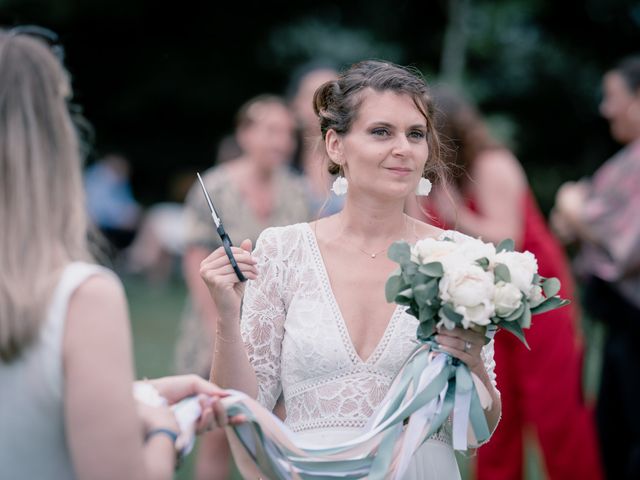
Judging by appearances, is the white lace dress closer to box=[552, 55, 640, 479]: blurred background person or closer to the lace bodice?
the lace bodice

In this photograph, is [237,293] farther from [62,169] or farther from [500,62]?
[500,62]

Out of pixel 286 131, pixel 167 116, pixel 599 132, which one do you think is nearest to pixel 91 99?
pixel 167 116

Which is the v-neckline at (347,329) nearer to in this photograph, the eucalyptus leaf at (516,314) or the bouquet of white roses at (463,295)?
the bouquet of white roses at (463,295)

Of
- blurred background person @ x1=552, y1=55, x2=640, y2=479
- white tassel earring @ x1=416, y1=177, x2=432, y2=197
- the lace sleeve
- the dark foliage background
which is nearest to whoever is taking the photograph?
the lace sleeve

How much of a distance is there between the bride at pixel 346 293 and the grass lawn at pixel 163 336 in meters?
1.22

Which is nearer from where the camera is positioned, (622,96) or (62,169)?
(62,169)

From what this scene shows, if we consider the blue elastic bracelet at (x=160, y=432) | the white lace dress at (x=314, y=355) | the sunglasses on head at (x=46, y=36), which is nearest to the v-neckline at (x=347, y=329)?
the white lace dress at (x=314, y=355)

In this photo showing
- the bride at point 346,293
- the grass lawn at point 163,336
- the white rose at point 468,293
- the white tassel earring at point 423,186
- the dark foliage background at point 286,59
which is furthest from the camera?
the dark foliage background at point 286,59

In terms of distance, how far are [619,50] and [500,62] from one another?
9.04 ft

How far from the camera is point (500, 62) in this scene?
61.8 feet

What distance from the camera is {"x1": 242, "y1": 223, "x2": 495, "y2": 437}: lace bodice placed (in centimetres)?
323

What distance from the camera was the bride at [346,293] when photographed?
3.21 metres

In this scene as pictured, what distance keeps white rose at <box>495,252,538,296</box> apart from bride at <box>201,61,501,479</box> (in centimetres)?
27

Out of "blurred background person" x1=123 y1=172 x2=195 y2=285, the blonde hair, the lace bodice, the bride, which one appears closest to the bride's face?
the bride
